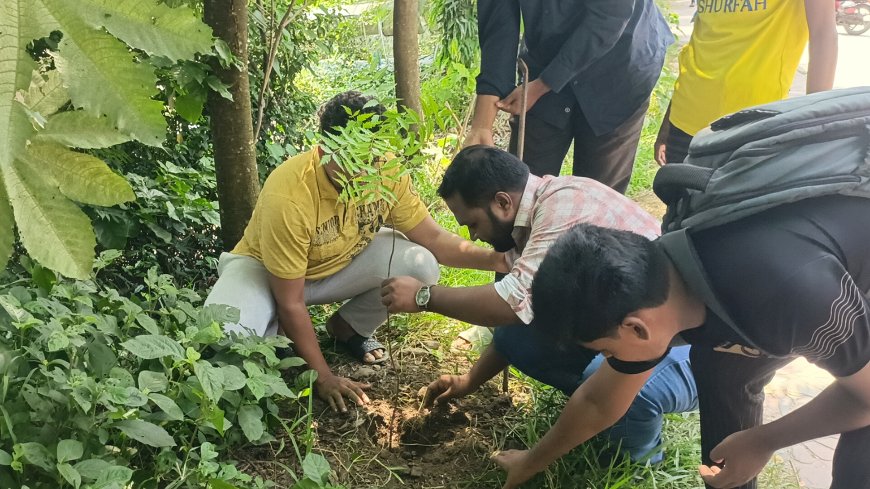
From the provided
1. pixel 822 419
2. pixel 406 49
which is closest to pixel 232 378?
pixel 822 419

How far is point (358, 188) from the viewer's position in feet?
6.05

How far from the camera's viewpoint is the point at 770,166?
126cm

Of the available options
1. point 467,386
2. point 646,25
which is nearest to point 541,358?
point 467,386

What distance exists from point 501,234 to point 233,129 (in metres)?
1.08

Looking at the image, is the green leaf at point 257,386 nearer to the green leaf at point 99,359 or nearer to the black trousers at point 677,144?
the green leaf at point 99,359

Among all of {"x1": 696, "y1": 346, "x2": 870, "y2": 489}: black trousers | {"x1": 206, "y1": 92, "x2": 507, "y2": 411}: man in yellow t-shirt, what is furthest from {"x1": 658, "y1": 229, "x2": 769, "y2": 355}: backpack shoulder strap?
{"x1": 206, "y1": 92, "x2": 507, "y2": 411}: man in yellow t-shirt

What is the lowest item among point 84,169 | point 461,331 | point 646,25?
point 461,331

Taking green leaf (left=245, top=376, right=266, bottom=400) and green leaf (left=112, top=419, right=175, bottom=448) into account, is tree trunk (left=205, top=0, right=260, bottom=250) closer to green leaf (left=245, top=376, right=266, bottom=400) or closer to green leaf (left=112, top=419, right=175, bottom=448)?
green leaf (left=245, top=376, right=266, bottom=400)

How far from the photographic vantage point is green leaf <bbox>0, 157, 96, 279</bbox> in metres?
0.84

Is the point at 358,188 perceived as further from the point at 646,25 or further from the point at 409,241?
the point at 646,25

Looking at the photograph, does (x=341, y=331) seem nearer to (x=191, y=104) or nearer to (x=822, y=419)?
(x=191, y=104)

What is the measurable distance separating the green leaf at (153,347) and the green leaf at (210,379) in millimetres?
77

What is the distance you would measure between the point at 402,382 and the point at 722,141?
5.20 ft

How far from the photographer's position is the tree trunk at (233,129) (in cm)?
227
